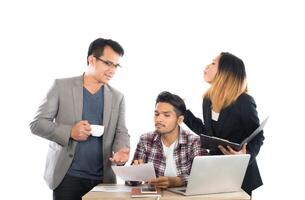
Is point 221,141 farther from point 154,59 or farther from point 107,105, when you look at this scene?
point 154,59

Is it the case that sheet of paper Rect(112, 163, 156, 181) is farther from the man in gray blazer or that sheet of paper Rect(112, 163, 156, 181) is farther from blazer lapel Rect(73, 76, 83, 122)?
blazer lapel Rect(73, 76, 83, 122)

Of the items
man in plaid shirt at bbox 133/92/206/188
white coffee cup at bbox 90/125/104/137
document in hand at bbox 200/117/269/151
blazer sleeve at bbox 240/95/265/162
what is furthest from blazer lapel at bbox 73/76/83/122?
blazer sleeve at bbox 240/95/265/162

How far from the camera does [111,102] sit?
8.55 ft

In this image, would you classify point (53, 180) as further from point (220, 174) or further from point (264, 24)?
point (264, 24)

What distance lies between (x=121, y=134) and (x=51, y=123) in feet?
1.34

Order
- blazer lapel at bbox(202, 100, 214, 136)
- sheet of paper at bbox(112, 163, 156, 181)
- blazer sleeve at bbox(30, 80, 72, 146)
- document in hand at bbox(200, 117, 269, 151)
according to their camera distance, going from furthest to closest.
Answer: blazer lapel at bbox(202, 100, 214, 136), blazer sleeve at bbox(30, 80, 72, 146), document in hand at bbox(200, 117, 269, 151), sheet of paper at bbox(112, 163, 156, 181)

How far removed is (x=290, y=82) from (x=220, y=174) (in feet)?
4.59

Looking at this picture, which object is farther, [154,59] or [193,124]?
[154,59]

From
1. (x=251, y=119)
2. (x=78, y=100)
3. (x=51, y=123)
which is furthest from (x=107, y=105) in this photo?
(x=251, y=119)

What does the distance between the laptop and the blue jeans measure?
58 centimetres

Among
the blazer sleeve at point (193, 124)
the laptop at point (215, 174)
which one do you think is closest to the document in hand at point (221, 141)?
the laptop at point (215, 174)

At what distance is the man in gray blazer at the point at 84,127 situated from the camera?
2412mm

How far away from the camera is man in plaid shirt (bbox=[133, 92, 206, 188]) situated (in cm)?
246

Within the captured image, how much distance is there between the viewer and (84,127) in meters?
2.36
